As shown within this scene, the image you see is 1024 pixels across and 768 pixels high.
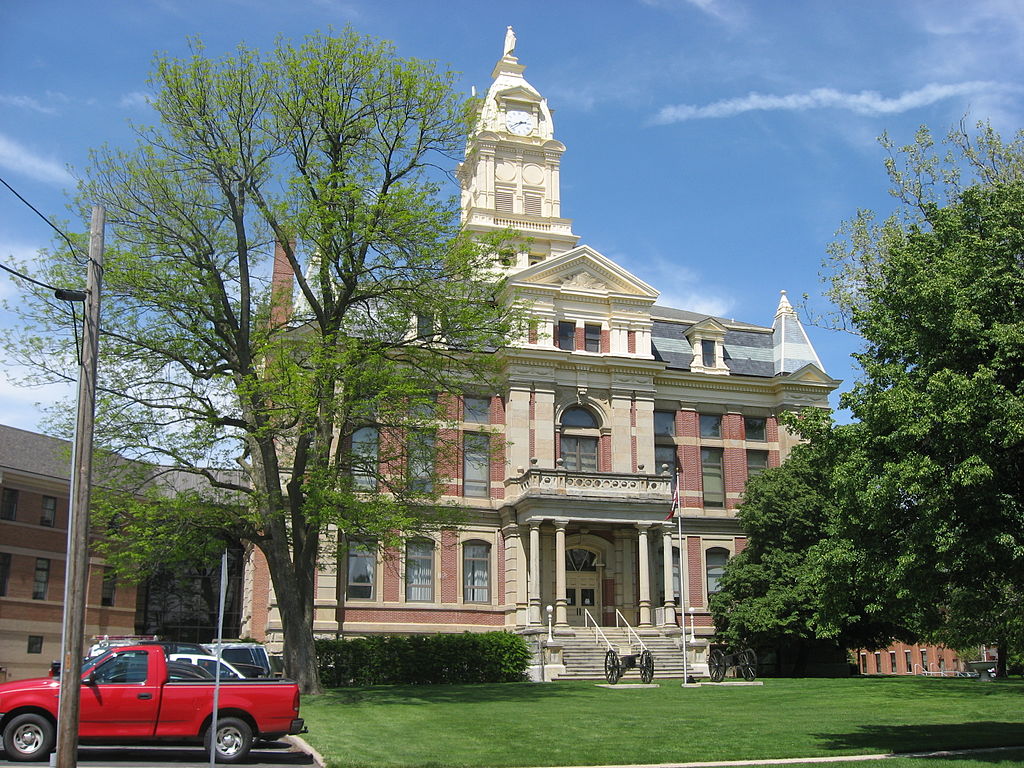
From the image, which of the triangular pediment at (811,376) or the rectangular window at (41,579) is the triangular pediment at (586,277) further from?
the rectangular window at (41,579)

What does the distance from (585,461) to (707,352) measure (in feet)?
29.4

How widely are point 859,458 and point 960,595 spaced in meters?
3.21

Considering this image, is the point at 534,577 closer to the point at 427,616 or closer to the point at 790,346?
the point at 427,616

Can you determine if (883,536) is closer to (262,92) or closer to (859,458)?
(859,458)

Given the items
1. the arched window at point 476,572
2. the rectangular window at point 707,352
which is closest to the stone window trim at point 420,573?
the arched window at point 476,572

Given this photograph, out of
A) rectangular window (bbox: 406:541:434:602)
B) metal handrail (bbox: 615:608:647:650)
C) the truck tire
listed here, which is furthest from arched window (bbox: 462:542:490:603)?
the truck tire

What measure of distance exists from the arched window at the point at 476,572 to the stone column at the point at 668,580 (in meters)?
7.27

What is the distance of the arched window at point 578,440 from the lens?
144 feet

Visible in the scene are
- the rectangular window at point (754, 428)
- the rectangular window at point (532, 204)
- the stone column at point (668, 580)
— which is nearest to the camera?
the stone column at point (668, 580)

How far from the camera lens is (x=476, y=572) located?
139 ft

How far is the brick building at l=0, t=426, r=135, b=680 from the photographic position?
47.6 metres

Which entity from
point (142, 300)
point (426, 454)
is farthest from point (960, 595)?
point (142, 300)

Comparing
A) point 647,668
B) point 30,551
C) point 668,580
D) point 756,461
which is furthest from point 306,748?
point 30,551

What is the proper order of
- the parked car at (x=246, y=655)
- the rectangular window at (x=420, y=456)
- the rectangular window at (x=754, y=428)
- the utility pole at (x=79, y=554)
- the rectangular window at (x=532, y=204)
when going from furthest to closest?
the rectangular window at (x=532, y=204) → the rectangular window at (x=754, y=428) → the rectangular window at (x=420, y=456) → the parked car at (x=246, y=655) → the utility pole at (x=79, y=554)
